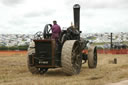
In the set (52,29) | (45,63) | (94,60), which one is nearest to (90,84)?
(45,63)

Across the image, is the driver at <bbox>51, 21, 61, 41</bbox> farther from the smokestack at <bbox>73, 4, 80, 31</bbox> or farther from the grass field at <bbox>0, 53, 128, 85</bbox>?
the smokestack at <bbox>73, 4, 80, 31</bbox>

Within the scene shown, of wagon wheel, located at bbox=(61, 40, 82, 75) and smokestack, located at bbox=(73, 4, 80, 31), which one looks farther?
smokestack, located at bbox=(73, 4, 80, 31)

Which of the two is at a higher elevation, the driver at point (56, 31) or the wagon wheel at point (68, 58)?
the driver at point (56, 31)

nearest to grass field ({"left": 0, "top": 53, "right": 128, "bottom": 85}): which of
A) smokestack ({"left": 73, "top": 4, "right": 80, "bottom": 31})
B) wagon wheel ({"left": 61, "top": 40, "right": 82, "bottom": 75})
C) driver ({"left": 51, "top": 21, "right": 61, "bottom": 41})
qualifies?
wagon wheel ({"left": 61, "top": 40, "right": 82, "bottom": 75})

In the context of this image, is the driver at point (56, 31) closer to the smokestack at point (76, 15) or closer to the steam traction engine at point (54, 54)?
the steam traction engine at point (54, 54)

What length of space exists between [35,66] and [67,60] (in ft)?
4.62

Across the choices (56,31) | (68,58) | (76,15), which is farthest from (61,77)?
(76,15)

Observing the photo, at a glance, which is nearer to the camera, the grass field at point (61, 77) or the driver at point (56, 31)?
the grass field at point (61, 77)

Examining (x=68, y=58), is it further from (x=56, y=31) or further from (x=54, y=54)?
(x=56, y=31)

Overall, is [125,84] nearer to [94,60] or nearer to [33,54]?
[33,54]

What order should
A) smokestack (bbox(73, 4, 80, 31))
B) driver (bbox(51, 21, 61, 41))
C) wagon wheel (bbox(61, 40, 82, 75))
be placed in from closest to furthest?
wagon wheel (bbox(61, 40, 82, 75)) < driver (bbox(51, 21, 61, 41)) < smokestack (bbox(73, 4, 80, 31))

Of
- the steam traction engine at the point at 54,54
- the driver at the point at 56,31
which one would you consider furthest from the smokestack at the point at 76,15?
the driver at the point at 56,31

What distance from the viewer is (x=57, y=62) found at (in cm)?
1087

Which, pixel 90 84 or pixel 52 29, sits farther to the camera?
pixel 52 29
